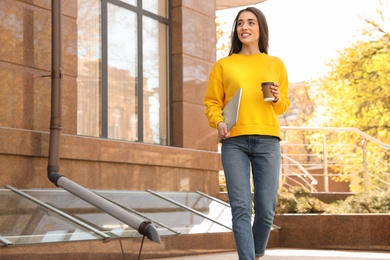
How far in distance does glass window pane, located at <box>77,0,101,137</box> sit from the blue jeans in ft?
13.0

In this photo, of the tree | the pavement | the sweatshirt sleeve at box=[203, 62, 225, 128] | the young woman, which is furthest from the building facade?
the tree

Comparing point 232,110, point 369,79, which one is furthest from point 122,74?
point 369,79

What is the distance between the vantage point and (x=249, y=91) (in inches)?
200

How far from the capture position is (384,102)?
2738 cm

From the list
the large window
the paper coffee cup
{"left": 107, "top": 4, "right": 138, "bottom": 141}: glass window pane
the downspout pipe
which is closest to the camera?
the paper coffee cup

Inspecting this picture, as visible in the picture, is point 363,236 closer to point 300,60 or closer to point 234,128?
point 234,128

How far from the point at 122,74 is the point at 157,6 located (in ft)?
4.58

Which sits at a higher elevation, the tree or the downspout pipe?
the tree

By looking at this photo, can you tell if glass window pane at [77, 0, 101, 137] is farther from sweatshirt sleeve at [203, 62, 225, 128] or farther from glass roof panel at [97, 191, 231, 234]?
sweatshirt sleeve at [203, 62, 225, 128]

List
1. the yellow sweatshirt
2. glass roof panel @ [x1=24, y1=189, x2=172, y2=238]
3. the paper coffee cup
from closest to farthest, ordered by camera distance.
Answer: the paper coffee cup < the yellow sweatshirt < glass roof panel @ [x1=24, y1=189, x2=172, y2=238]

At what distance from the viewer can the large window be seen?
8898mm

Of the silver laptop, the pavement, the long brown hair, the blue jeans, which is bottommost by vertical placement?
the pavement

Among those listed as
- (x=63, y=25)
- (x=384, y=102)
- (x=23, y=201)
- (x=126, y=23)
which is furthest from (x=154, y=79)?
(x=384, y=102)

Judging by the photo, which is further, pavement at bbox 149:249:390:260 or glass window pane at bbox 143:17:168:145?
glass window pane at bbox 143:17:168:145
